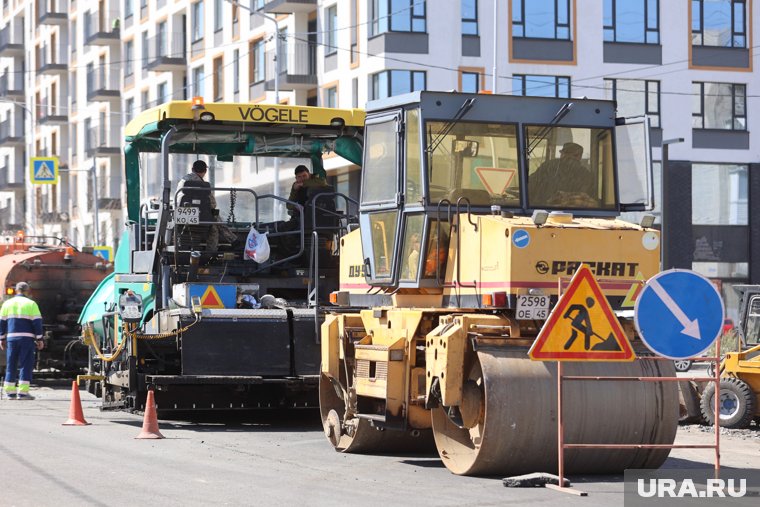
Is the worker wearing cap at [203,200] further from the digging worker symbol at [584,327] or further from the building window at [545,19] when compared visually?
the building window at [545,19]

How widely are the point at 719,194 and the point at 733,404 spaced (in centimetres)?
3079

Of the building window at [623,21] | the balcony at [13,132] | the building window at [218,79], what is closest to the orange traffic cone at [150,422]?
the building window at [623,21]

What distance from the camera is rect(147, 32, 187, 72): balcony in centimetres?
5838

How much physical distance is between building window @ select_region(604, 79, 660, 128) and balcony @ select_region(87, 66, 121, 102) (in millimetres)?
28670

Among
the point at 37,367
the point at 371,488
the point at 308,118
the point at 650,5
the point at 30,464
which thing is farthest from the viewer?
the point at 650,5

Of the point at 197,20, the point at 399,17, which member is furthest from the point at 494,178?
the point at 197,20

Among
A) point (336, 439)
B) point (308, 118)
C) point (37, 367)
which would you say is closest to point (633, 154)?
point (336, 439)

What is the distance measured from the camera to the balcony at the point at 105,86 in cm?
6624

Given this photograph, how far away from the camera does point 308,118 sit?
55.6ft

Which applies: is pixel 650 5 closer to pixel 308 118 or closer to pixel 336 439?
pixel 308 118

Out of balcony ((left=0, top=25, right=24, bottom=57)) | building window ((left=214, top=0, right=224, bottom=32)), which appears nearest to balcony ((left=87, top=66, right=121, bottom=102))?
building window ((left=214, top=0, right=224, bottom=32))

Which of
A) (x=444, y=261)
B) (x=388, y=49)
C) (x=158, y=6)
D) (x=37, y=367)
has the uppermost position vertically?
(x=158, y=6)

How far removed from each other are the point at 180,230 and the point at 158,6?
47370 millimetres

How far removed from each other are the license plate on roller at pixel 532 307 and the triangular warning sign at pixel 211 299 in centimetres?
Answer: 567
